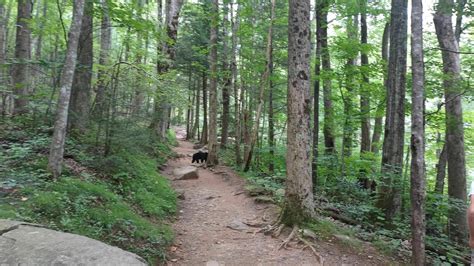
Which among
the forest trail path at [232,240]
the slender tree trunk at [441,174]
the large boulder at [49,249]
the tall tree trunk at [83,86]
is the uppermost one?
the tall tree trunk at [83,86]

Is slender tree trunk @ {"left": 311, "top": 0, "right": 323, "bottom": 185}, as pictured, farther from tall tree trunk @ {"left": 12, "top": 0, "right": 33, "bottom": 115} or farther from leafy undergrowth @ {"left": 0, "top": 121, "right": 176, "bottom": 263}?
tall tree trunk @ {"left": 12, "top": 0, "right": 33, "bottom": 115}

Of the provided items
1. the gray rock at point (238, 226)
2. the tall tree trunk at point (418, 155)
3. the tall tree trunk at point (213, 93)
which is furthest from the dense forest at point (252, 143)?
the tall tree trunk at point (213, 93)

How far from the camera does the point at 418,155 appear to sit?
5160 millimetres

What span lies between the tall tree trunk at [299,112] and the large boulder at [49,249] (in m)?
3.85

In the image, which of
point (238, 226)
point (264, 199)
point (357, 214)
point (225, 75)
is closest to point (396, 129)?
point (357, 214)

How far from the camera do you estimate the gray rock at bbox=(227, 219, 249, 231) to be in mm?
7452

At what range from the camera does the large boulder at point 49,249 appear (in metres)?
3.05

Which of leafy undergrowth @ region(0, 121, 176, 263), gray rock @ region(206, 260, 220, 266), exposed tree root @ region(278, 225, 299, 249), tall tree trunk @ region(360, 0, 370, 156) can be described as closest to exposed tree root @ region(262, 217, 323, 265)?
exposed tree root @ region(278, 225, 299, 249)

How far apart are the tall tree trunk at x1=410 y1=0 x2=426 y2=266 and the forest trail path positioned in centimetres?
87

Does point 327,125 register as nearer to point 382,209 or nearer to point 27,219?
point 382,209

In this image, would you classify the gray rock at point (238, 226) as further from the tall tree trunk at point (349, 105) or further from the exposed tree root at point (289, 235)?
the tall tree trunk at point (349, 105)

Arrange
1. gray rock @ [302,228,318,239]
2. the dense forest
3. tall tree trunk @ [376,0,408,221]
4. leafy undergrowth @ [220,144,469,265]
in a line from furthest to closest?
1. tall tree trunk @ [376,0,408,221]
2. leafy undergrowth @ [220,144,469,265]
3. gray rock @ [302,228,318,239]
4. the dense forest

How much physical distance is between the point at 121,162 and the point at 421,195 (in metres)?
6.49

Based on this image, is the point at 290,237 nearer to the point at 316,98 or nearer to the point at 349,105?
the point at 316,98
